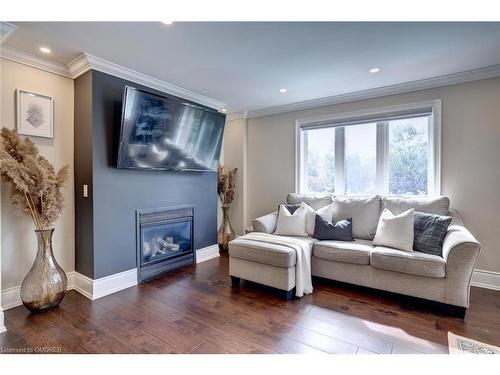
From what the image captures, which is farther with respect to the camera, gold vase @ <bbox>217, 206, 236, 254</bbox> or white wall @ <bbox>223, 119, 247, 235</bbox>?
white wall @ <bbox>223, 119, 247, 235</bbox>

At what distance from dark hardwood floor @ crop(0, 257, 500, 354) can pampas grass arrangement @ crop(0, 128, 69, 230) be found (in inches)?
36.1

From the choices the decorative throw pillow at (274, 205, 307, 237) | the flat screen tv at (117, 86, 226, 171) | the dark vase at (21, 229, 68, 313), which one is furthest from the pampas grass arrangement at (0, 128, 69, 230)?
the decorative throw pillow at (274, 205, 307, 237)

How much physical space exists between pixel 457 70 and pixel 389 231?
1948 mm

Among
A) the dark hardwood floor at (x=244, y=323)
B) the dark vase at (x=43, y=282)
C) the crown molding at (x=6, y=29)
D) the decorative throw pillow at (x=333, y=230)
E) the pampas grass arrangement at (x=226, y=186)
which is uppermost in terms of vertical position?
the crown molding at (x=6, y=29)

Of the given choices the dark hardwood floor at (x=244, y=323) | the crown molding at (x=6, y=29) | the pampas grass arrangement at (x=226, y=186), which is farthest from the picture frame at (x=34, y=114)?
the pampas grass arrangement at (x=226, y=186)

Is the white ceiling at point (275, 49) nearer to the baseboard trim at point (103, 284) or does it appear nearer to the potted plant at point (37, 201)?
the potted plant at point (37, 201)

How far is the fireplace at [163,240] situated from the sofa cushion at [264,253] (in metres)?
1.00

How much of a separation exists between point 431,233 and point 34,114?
4117 millimetres

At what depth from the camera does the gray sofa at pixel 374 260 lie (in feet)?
7.01

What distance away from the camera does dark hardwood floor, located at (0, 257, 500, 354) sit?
1.75 meters

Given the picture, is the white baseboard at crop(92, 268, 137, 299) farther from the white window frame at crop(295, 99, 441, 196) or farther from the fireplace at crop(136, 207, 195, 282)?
the white window frame at crop(295, 99, 441, 196)

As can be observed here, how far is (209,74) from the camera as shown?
2.81m

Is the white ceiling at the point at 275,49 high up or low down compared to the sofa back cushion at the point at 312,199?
up
